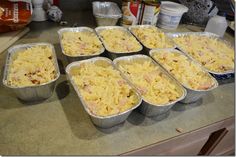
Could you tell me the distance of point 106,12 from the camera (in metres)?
1.11

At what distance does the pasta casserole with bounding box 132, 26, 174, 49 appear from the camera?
34.5 inches

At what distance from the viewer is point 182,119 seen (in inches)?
26.9

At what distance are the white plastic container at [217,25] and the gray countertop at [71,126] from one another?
1.79 feet

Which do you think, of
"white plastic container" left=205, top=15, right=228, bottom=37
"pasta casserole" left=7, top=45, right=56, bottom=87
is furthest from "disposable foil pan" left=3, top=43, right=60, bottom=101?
"white plastic container" left=205, top=15, right=228, bottom=37

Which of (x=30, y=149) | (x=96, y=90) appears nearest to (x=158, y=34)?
(x=96, y=90)

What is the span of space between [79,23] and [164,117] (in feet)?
2.17

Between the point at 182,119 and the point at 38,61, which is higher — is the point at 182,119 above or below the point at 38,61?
below

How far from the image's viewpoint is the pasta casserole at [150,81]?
0.63 meters

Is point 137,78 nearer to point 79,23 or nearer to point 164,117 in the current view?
point 164,117

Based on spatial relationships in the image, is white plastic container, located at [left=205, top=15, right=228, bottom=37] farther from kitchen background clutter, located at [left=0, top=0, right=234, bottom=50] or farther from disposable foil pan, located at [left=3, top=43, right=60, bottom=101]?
disposable foil pan, located at [left=3, top=43, right=60, bottom=101]

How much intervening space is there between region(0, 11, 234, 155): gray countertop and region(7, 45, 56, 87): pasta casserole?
0.08 metres

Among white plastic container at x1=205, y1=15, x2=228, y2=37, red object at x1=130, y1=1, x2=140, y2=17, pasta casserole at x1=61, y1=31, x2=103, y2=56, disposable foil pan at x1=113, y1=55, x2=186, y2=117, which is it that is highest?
red object at x1=130, y1=1, x2=140, y2=17

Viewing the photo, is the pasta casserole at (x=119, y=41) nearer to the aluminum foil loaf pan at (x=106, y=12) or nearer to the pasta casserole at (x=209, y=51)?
the aluminum foil loaf pan at (x=106, y=12)

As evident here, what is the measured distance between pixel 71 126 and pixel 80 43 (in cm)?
34
